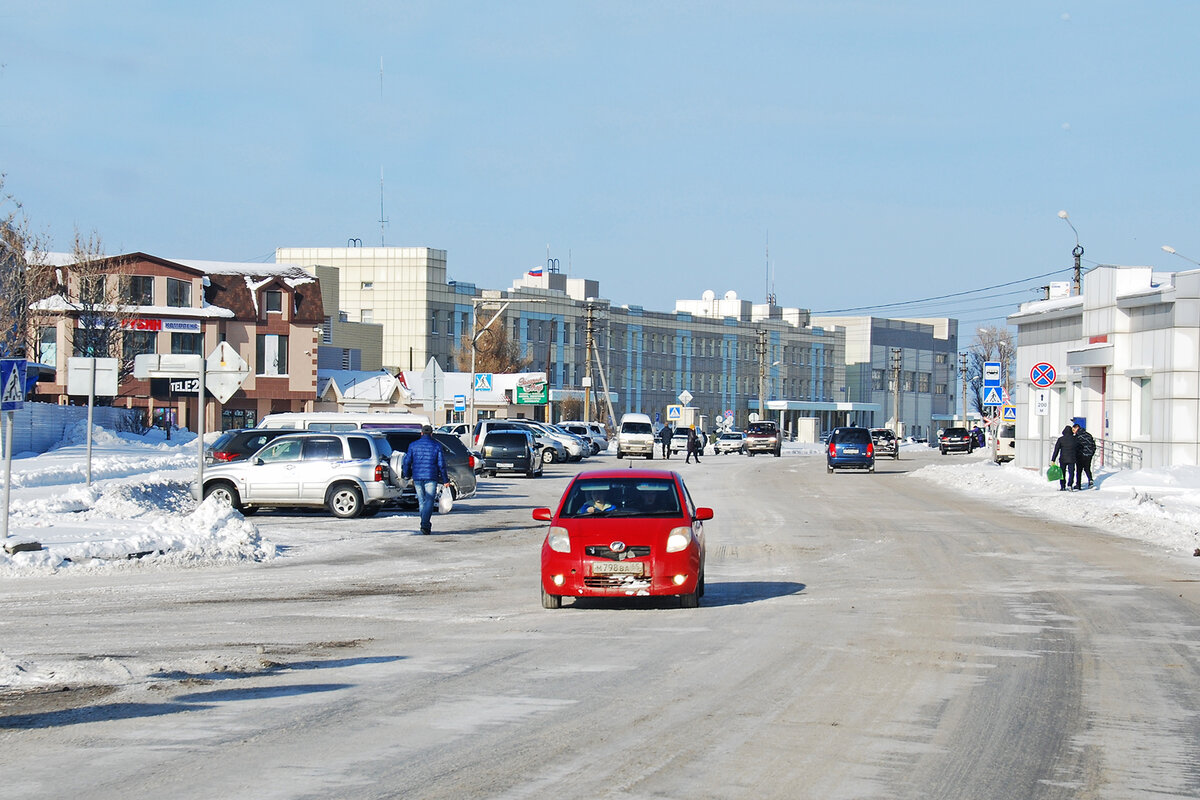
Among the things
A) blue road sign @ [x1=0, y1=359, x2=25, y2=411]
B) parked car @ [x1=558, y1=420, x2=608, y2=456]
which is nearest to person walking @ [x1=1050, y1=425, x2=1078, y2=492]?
blue road sign @ [x1=0, y1=359, x2=25, y2=411]

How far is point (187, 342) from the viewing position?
241ft

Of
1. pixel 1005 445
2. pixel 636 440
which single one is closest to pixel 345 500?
pixel 636 440

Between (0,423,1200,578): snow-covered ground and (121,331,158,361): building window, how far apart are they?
22457 mm

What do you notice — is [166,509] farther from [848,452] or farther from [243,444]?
[848,452]

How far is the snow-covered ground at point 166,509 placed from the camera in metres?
19.3

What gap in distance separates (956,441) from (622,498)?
7984 cm

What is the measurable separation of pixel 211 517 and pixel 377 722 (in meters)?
13.8

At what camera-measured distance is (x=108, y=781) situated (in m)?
6.98

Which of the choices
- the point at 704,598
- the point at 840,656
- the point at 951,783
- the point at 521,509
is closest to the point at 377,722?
the point at 951,783

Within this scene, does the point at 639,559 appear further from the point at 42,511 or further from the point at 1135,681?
the point at 42,511

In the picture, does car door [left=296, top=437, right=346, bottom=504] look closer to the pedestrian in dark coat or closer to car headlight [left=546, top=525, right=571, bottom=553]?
car headlight [left=546, top=525, right=571, bottom=553]

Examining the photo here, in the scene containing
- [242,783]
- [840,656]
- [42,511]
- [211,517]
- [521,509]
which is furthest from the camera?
[521,509]

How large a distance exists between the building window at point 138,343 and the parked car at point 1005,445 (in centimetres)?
4194

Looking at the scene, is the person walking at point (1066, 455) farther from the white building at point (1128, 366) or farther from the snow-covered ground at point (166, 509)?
the white building at point (1128, 366)
